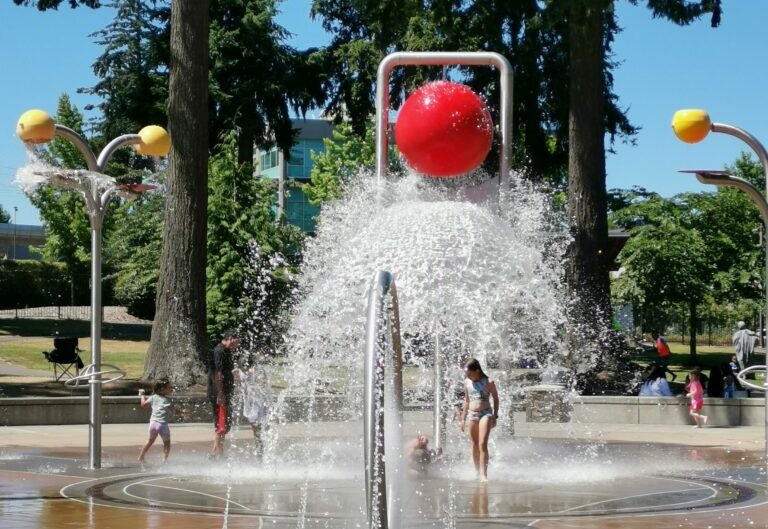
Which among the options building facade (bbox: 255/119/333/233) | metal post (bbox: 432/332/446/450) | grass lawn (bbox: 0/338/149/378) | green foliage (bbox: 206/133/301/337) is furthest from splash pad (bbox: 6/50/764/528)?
building facade (bbox: 255/119/333/233)

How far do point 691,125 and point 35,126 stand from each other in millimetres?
7025

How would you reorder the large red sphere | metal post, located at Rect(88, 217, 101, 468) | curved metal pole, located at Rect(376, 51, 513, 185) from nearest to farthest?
the large red sphere
metal post, located at Rect(88, 217, 101, 468)
curved metal pole, located at Rect(376, 51, 513, 185)

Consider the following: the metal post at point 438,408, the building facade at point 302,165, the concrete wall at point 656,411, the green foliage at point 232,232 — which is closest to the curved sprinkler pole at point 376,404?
the metal post at point 438,408

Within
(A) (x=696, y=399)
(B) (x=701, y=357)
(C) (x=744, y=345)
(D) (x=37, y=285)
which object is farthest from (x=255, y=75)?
(A) (x=696, y=399)

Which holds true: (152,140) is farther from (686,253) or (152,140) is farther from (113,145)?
(686,253)

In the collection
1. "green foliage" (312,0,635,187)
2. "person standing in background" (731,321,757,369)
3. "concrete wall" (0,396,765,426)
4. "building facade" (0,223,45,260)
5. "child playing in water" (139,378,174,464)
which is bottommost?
"concrete wall" (0,396,765,426)

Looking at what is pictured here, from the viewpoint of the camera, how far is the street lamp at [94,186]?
42.9ft

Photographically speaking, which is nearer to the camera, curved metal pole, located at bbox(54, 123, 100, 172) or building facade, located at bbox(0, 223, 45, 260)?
curved metal pole, located at bbox(54, 123, 100, 172)

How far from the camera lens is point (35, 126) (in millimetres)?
13000

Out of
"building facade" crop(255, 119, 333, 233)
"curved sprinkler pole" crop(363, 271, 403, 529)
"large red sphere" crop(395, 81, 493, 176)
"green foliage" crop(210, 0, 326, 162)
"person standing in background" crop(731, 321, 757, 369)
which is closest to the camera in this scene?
"curved sprinkler pole" crop(363, 271, 403, 529)

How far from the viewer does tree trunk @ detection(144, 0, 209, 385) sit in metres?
21.5

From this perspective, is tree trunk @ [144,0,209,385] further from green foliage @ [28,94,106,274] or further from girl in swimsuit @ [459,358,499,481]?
green foliage @ [28,94,106,274]

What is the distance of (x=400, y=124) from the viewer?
1318 cm

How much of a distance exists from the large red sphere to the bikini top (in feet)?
7.56
